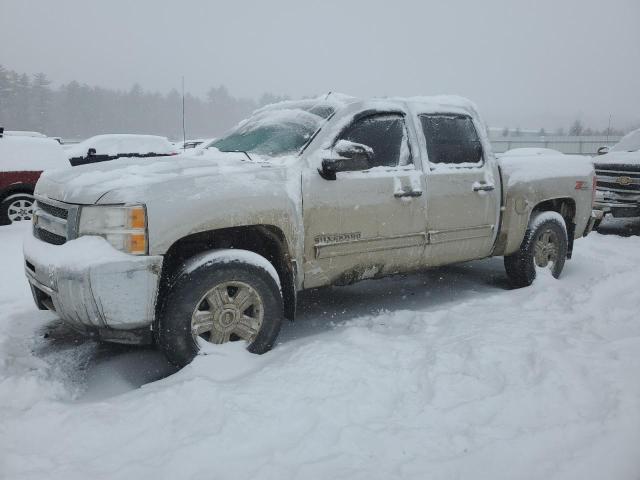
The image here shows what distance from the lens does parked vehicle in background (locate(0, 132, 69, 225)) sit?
873 cm

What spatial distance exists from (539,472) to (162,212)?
238cm

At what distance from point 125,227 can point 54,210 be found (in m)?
0.77

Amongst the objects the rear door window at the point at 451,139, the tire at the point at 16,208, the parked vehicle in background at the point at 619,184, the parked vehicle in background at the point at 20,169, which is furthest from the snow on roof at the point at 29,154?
the parked vehicle in background at the point at 619,184

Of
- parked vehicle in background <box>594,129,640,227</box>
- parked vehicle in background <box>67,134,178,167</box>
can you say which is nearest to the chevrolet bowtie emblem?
parked vehicle in background <box>594,129,640,227</box>

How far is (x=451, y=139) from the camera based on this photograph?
15.1ft

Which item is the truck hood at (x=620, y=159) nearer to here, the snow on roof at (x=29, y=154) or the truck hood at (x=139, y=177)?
the truck hood at (x=139, y=177)

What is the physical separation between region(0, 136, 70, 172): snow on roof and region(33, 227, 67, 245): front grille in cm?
627

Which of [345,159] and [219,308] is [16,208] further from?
[345,159]

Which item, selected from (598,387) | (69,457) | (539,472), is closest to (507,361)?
(598,387)

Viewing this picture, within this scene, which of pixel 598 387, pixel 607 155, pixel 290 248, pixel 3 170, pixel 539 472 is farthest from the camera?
pixel 607 155

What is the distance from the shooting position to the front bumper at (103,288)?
9.48ft

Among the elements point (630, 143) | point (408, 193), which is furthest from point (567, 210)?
point (630, 143)

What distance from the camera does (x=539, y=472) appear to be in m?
2.24

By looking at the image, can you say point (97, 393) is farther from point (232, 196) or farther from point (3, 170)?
point (3, 170)
